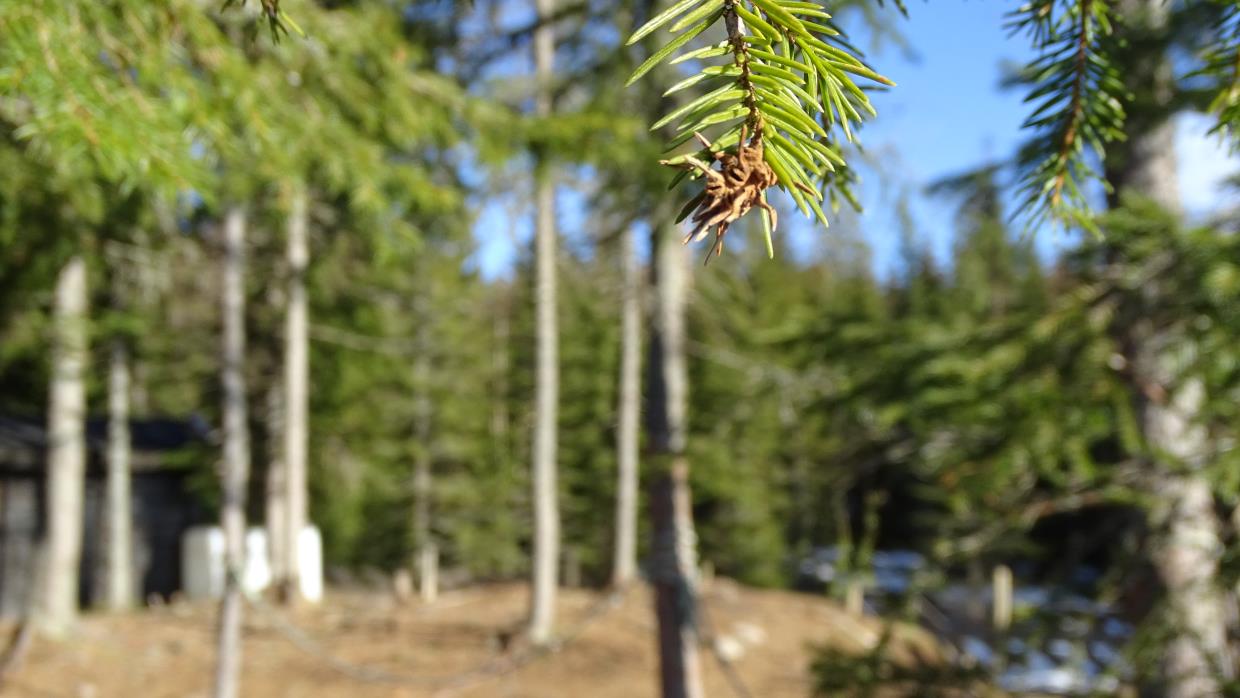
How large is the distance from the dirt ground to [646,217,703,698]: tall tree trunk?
2.44 m

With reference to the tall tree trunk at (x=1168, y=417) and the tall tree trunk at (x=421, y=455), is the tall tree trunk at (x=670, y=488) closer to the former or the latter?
the tall tree trunk at (x=1168, y=417)

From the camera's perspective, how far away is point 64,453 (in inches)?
Answer: 416

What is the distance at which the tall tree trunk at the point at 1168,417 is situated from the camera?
11.9 feet

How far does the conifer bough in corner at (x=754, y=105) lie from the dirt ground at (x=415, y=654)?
7.06m

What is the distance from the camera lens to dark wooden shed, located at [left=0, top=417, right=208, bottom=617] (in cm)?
1449

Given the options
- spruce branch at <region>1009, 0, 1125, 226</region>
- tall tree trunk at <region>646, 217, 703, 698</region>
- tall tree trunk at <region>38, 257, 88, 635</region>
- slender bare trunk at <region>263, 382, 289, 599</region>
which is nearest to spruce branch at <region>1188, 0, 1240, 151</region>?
spruce branch at <region>1009, 0, 1125, 226</region>

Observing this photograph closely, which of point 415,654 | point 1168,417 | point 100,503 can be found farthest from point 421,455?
point 1168,417

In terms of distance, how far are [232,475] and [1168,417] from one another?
7165mm

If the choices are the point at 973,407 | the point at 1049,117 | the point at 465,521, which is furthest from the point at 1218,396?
the point at 465,521

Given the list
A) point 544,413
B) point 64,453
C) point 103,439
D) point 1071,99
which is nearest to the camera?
point 1071,99

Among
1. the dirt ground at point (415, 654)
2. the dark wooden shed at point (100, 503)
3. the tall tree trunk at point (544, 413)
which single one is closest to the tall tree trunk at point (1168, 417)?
the dirt ground at point (415, 654)

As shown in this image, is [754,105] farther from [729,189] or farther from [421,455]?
[421,455]

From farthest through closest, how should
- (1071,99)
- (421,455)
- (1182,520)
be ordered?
(421,455)
(1182,520)
(1071,99)

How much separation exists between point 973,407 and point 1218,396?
1.04 meters
